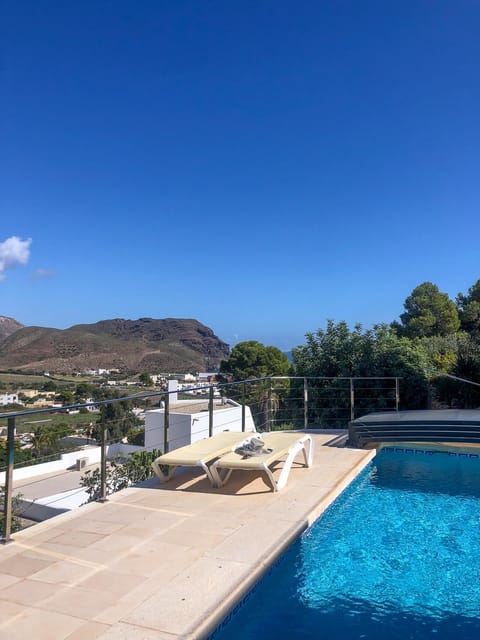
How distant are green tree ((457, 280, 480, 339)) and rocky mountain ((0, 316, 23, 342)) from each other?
5984cm

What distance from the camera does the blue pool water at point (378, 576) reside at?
9.09 feet

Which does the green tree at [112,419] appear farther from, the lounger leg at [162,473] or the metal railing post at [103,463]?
the lounger leg at [162,473]

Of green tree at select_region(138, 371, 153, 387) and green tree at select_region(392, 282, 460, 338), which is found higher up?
green tree at select_region(392, 282, 460, 338)

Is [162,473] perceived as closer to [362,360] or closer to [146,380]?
[362,360]

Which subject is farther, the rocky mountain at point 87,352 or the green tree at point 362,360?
the rocky mountain at point 87,352

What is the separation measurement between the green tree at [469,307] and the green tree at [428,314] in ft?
2.12

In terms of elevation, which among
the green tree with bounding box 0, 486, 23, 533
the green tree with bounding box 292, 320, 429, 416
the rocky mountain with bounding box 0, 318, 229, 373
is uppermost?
the rocky mountain with bounding box 0, 318, 229, 373

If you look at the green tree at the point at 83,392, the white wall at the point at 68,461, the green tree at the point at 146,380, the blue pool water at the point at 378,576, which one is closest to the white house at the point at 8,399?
the green tree at the point at 83,392

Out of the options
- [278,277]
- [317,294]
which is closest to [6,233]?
[278,277]

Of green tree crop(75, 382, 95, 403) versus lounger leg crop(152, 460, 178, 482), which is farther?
green tree crop(75, 382, 95, 403)

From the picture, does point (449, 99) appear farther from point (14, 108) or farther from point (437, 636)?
point (14, 108)

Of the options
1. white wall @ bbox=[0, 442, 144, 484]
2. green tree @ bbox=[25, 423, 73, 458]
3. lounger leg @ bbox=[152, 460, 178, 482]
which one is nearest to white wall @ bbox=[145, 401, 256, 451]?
white wall @ bbox=[0, 442, 144, 484]

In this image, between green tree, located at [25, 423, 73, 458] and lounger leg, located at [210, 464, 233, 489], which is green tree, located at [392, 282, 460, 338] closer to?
green tree, located at [25, 423, 73, 458]

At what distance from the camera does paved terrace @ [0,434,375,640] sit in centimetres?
236
